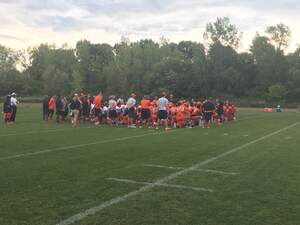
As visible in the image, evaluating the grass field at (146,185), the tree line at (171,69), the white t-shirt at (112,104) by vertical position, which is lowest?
the grass field at (146,185)

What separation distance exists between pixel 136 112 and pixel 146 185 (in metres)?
16.5

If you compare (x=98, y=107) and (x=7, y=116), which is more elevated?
(x=98, y=107)

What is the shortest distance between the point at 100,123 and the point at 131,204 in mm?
18543

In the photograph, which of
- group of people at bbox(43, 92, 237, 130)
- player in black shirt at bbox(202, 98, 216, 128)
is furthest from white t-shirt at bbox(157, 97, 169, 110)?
player in black shirt at bbox(202, 98, 216, 128)

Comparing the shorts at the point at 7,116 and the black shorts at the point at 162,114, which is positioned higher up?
the black shorts at the point at 162,114

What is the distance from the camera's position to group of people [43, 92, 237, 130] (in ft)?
75.1

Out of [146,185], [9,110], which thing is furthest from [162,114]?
[146,185]

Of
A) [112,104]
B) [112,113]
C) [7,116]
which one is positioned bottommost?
[7,116]

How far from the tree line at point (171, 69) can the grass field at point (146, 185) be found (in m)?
67.6

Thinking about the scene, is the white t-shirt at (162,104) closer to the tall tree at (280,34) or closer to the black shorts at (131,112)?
the black shorts at (131,112)

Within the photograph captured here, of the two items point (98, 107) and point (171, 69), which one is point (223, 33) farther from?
point (98, 107)

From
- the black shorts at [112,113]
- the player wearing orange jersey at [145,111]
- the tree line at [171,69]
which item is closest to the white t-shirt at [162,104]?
the player wearing orange jersey at [145,111]

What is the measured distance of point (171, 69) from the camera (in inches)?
3280

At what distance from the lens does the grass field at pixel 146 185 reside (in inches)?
237
